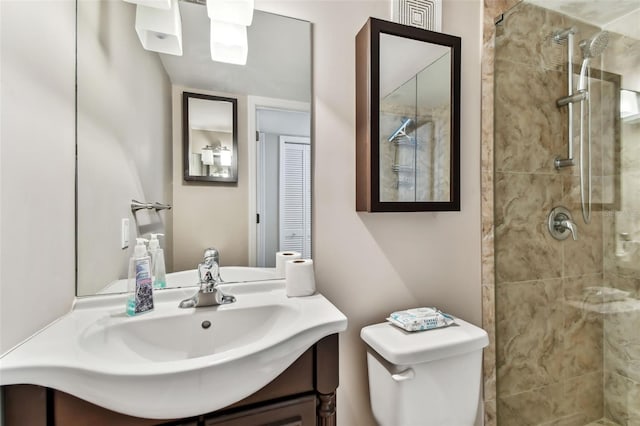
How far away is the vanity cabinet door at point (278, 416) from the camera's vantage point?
65 cm

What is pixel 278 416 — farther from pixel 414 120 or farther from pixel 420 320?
pixel 414 120

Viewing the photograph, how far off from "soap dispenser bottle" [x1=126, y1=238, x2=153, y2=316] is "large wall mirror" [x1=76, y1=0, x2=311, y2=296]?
13cm

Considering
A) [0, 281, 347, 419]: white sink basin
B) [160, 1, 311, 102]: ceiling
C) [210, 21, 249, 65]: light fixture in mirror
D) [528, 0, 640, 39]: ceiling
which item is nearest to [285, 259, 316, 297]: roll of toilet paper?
[0, 281, 347, 419]: white sink basin

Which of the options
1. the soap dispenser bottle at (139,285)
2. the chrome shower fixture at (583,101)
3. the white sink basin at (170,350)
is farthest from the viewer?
the chrome shower fixture at (583,101)

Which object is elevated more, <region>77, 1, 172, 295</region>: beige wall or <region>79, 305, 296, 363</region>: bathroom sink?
<region>77, 1, 172, 295</region>: beige wall

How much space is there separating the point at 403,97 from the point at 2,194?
3.85 feet

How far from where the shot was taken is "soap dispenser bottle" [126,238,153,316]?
81cm

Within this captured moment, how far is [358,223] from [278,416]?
0.68m

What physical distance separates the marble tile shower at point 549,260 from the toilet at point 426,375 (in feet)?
1.45

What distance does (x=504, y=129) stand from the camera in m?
1.32

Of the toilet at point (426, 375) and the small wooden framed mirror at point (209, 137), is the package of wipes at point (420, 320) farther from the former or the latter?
the small wooden framed mirror at point (209, 137)

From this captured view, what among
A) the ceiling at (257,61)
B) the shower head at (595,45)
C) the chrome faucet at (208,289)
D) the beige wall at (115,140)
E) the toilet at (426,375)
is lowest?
the toilet at (426,375)

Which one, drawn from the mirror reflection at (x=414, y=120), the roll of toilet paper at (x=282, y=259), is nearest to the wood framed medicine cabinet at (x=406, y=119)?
the mirror reflection at (x=414, y=120)

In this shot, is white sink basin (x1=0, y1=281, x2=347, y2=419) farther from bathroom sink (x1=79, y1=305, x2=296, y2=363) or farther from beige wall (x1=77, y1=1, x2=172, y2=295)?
beige wall (x1=77, y1=1, x2=172, y2=295)
